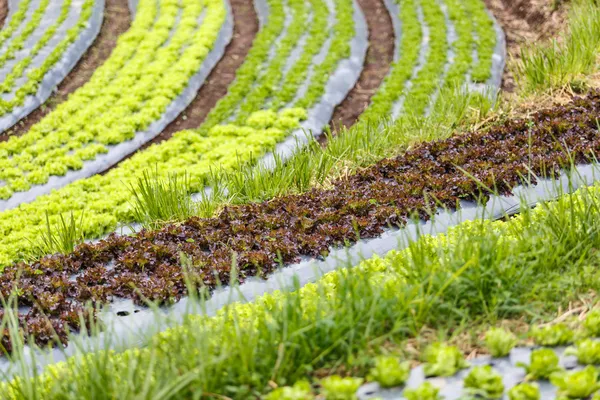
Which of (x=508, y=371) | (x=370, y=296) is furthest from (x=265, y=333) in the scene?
(x=508, y=371)

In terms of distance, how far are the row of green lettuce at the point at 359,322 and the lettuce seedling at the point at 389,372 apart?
10 cm

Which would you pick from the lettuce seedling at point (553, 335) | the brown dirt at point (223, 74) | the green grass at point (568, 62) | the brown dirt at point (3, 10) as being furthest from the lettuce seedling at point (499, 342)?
the brown dirt at point (3, 10)

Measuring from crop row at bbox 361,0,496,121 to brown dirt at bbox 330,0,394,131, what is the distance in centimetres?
33

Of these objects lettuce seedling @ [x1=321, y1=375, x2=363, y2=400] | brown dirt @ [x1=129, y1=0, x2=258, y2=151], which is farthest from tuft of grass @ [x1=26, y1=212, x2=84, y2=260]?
brown dirt @ [x1=129, y1=0, x2=258, y2=151]

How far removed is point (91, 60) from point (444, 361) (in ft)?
49.2

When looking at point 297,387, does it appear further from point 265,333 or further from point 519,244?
point 519,244

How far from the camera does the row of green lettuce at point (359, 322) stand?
145 inches

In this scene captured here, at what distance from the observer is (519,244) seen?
4723 millimetres

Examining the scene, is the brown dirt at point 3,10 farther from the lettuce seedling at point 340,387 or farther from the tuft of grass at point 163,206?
the lettuce seedling at point 340,387

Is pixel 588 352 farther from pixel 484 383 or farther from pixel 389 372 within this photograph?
pixel 389 372

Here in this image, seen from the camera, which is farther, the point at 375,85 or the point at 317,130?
the point at 375,85

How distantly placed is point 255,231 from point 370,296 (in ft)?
8.99

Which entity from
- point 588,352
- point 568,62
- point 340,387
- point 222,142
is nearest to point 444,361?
point 340,387

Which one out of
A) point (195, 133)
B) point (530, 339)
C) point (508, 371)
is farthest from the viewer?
point (195, 133)
